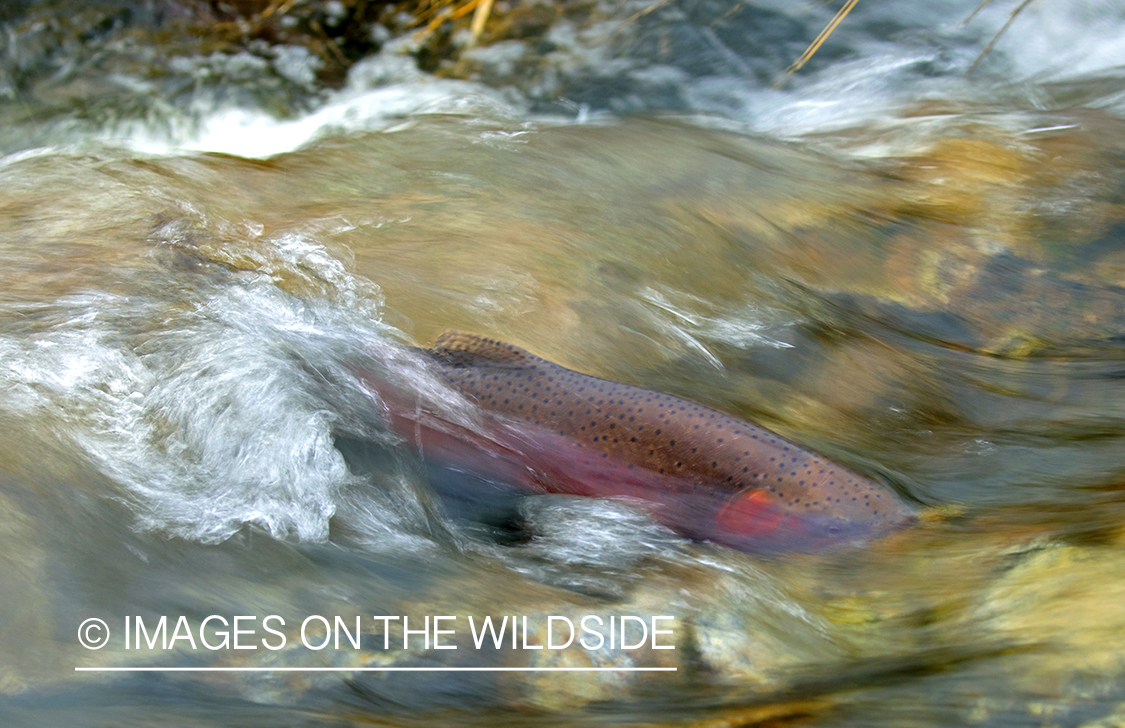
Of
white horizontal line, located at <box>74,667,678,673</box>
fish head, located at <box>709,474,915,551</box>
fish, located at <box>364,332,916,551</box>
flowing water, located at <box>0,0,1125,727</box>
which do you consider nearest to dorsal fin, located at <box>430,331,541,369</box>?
fish, located at <box>364,332,916,551</box>

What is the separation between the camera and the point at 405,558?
3.10 metres

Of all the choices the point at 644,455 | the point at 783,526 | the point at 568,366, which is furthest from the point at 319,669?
the point at 568,366

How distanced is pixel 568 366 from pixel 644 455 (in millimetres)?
833

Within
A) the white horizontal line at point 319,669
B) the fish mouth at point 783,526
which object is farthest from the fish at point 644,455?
the white horizontal line at point 319,669

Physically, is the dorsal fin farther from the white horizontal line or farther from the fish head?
the white horizontal line

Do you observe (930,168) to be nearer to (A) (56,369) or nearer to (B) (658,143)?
(B) (658,143)

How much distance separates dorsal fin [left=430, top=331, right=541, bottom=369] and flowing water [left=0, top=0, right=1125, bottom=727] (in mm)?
111

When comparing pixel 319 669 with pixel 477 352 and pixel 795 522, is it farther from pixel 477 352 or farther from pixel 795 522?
pixel 795 522

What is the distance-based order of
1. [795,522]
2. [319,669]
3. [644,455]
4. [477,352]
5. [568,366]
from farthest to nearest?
[568,366], [477,352], [644,455], [795,522], [319,669]

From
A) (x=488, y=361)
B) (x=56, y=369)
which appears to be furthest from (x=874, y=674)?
(x=56, y=369)

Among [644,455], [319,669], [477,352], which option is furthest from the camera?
[477,352]

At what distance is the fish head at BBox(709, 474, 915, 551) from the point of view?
3.08 metres

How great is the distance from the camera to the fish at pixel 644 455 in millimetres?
3115

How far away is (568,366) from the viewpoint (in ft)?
13.1
